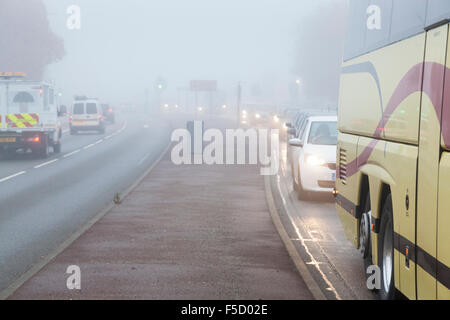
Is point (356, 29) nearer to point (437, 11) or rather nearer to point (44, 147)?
point (437, 11)

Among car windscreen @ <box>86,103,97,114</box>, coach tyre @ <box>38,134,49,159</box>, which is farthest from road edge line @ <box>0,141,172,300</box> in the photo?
car windscreen @ <box>86,103,97,114</box>

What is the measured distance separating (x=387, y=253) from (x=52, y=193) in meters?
12.0

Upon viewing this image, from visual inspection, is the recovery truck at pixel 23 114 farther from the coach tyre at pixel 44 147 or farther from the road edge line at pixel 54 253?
the road edge line at pixel 54 253

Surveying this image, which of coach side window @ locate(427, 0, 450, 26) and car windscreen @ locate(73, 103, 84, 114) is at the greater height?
coach side window @ locate(427, 0, 450, 26)

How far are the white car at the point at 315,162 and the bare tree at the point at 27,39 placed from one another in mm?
55569

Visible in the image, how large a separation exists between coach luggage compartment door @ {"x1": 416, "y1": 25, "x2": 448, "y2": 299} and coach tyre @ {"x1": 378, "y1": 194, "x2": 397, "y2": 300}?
44.8 inches

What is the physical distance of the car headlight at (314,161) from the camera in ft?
55.5

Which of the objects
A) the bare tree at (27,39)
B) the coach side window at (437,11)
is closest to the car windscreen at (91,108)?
the bare tree at (27,39)

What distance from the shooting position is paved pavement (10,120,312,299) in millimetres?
8414

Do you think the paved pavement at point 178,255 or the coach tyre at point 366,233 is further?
the coach tyre at point 366,233

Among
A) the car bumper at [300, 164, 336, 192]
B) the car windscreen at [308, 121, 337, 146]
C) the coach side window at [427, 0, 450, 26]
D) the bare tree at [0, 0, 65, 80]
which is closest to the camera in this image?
the coach side window at [427, 0, 450, 26]

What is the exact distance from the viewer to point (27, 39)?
2889 inches

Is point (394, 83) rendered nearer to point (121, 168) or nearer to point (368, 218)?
point (368, 218)

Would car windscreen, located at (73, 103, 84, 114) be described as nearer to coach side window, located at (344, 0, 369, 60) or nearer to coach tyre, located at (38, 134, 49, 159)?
coach tyre, located at (38, 134, 49, 159)
